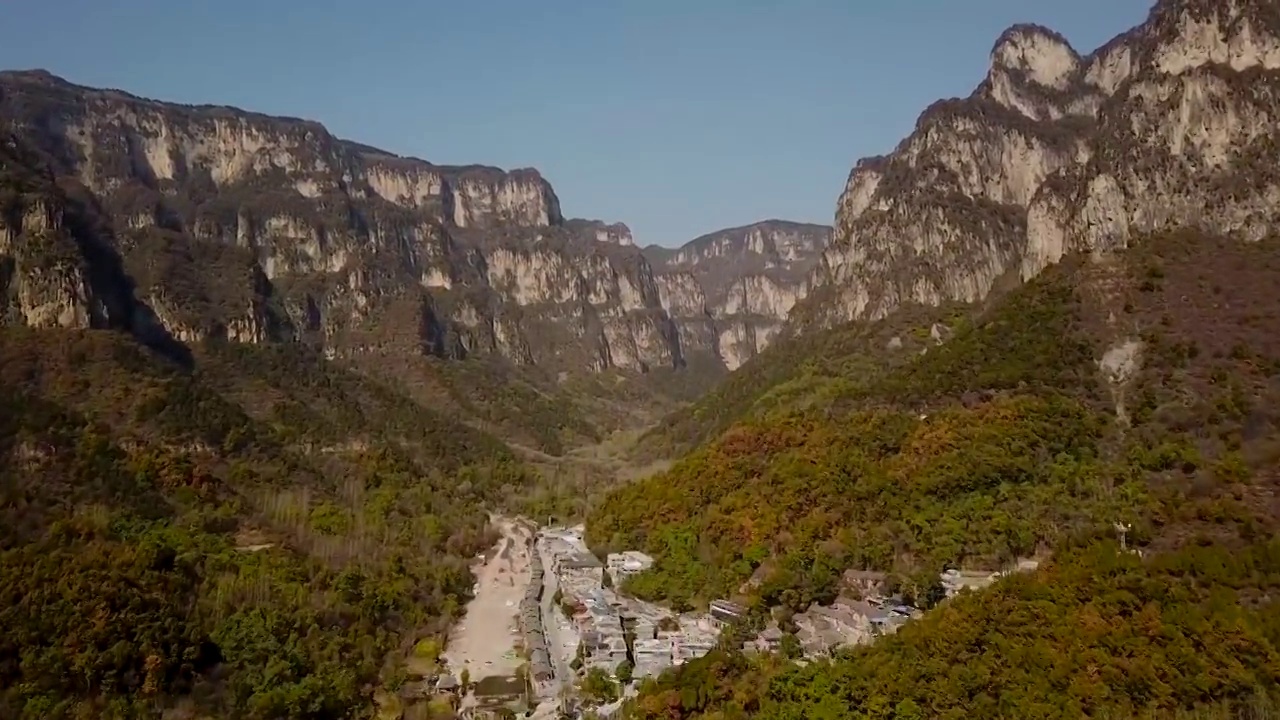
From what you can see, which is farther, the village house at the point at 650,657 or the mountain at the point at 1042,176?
the mountain at the point at 1042,176

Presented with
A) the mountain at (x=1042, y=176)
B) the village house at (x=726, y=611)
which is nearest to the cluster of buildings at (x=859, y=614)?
the village house at (x=726, y=611)

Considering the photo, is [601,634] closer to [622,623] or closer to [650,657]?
[622,623]

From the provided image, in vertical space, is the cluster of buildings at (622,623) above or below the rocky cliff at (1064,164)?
below

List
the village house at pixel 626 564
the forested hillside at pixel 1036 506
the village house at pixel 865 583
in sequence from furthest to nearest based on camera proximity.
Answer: the village house at pixel 626 564 → the village house at pixel 865 583 → the forested hillside at pixel 1036 506

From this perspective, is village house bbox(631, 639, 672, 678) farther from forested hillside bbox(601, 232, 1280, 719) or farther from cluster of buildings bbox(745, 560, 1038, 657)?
forested hillside bbox(601, 232, 1280, 719)

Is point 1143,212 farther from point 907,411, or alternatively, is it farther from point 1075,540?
point 1075,540

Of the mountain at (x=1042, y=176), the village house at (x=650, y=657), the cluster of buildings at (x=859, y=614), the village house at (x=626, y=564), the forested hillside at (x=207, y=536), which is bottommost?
the village house at (x=650, y=657)

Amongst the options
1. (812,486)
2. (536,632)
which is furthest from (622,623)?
(812,486)

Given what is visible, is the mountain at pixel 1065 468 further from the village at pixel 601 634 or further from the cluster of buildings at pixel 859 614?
the village at pixel 601 634

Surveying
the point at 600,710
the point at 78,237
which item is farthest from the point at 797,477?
the point at 78,237
